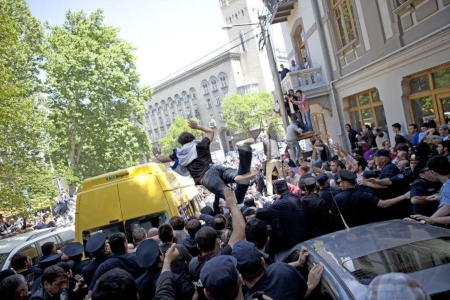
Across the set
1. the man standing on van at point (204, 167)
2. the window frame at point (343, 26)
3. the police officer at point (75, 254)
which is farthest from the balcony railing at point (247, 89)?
the police officer at point (75, 254)

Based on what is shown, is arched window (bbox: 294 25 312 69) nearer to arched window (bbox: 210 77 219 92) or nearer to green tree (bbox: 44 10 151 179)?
green tree (bbox: 44 10 151 179)

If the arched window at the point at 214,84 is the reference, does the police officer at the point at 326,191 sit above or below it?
below

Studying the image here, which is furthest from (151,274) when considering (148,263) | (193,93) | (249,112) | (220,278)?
(193,93)

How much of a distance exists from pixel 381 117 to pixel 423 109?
7.41 ft

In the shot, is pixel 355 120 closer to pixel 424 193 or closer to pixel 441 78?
pixel 441 78

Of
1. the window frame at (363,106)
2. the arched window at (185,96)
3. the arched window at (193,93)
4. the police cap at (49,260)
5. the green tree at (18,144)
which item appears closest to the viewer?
the police cap at (49,260)

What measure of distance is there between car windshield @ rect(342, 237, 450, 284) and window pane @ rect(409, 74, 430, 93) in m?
7.08

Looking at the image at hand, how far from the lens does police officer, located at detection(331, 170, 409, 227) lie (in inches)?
167

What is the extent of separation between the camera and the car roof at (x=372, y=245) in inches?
94.3

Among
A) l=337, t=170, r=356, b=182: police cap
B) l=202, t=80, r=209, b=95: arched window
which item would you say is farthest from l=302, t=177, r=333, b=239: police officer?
l=202, t=80, r=209, b=95: arched window

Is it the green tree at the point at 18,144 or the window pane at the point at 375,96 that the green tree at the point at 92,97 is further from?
the window pane at the point at 375,96

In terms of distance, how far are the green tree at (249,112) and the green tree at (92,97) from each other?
26.2m

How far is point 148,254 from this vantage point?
2996 millimetres

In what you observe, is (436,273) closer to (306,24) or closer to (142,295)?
Result: (142,295)
